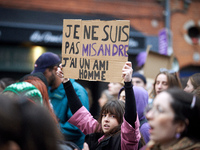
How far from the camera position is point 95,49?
3170mm

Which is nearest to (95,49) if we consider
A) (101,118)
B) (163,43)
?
(101,118)

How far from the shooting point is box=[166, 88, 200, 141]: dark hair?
1.96 metres

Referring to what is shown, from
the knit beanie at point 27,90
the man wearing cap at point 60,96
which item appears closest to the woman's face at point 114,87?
the man wearing cap at point 60,96

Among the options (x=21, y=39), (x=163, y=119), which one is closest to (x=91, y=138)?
(x=163, y=119)

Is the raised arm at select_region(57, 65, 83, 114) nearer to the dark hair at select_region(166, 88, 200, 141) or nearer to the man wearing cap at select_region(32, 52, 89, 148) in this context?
the man wearing cap at select_region(32, 52, 89, 148)

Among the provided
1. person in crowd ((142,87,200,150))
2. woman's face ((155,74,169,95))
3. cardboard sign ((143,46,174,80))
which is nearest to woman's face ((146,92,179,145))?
person in crowd ((142,87,200,150))

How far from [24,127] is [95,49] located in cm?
183

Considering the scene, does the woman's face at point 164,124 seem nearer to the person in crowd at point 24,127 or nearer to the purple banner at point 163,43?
the person in crowd at point 24,127

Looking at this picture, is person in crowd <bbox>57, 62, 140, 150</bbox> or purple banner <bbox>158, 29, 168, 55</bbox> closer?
person in crowd <bbox>57, 62, 140, 150</bbox>

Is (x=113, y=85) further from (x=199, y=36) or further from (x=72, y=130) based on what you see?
(x=199, y=36)

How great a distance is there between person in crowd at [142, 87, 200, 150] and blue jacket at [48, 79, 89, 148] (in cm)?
174

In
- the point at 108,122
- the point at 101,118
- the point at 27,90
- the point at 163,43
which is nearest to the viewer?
the point at 27,90

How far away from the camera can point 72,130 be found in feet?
12.1

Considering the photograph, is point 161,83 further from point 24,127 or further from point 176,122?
point 24,127
